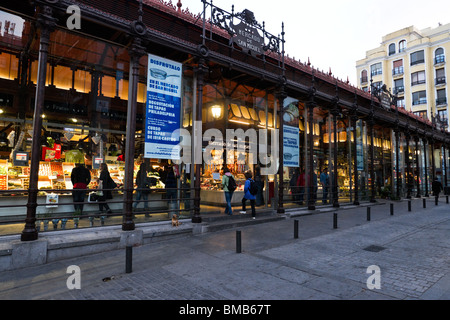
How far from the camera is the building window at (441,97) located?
4200 cm

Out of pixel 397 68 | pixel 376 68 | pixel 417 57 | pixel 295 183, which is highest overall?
pixel 376 68

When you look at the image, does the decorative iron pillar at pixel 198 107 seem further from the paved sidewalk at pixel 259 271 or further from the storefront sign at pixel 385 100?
the storefront sign at pixel 385 100

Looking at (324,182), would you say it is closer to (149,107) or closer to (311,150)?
(311,150)

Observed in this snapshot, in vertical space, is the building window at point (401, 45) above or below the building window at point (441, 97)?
above

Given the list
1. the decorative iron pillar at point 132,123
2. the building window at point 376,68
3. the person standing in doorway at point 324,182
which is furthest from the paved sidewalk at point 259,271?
the building window at point 376,68

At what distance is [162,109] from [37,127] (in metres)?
3.47

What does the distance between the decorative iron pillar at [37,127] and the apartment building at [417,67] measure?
154 feet

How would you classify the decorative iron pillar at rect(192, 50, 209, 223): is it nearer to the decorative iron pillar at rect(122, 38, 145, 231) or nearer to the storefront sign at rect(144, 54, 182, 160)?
the storefront sign at rect(144, 54, 182, 160)

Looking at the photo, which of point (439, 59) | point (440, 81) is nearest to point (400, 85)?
point (440, 81)

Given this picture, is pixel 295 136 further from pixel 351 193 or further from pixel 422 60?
pixel 422 60

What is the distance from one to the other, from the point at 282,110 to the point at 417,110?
1718 inches

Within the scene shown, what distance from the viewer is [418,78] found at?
1790 inches

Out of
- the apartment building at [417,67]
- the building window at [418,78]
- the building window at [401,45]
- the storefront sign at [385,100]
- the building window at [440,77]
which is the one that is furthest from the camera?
the building window at [401,45]

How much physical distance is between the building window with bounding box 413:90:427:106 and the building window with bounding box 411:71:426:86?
170 cm
